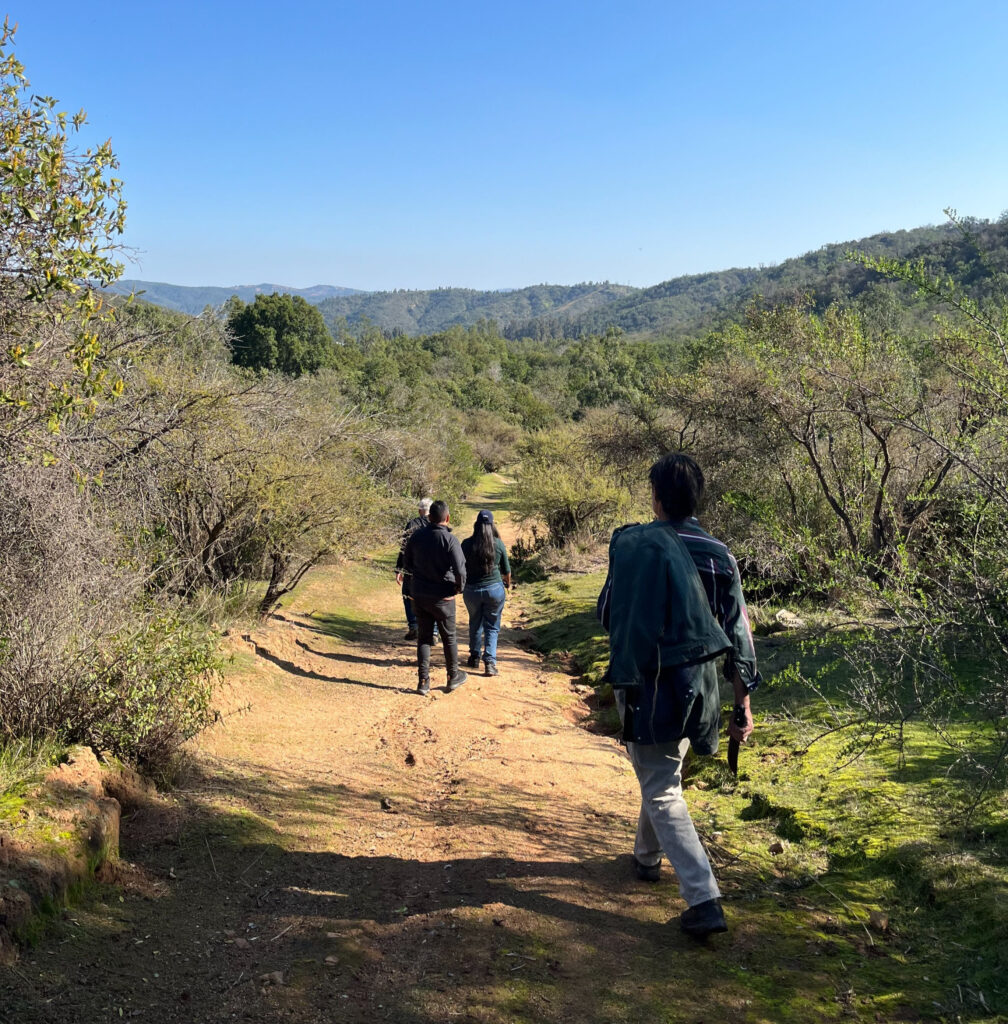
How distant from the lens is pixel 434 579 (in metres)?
7.71

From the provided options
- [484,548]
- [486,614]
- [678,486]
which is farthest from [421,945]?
[486,614]

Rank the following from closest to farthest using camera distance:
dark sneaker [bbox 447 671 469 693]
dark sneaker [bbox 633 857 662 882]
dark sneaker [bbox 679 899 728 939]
Result: dark sneaker [bbox 679 899 728 939], dark sneaker [bbox 633 857 662 882], dark sneaker [bbox 447 671 469 693]

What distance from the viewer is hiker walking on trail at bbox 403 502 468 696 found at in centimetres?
765

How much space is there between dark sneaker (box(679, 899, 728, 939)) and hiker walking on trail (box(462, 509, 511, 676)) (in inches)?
212

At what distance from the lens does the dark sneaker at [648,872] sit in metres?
3.79

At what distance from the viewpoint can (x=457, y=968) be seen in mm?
3105

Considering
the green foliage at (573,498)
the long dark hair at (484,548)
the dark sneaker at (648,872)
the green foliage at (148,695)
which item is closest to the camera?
the dark sneaker at (648,872)

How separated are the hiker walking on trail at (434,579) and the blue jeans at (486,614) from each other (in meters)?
0.71

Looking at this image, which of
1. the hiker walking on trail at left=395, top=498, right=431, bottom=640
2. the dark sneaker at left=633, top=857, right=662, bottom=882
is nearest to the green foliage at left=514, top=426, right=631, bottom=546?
the hiker walking on trail at left=395, top=498, right=431, bottom=640

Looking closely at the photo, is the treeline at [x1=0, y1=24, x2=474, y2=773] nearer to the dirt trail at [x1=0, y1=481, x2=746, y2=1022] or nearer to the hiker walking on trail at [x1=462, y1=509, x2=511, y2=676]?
the dirt trail at [x1=0, y1=481, x2=746, y2=1022]

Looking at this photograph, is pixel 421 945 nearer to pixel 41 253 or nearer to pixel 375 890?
pixel 375 890

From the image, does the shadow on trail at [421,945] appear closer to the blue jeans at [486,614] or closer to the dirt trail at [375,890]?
the dirt trail at [375,890]

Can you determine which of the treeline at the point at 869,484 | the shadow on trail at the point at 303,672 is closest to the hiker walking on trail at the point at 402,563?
the shadow on trail at the point at 303,672

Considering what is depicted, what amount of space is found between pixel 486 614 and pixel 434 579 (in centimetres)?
131
